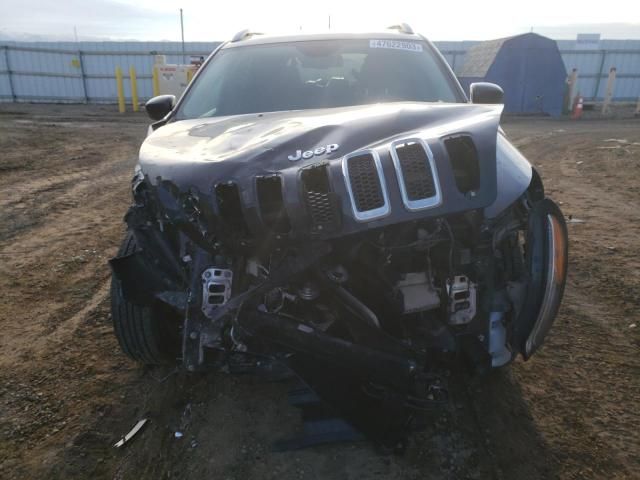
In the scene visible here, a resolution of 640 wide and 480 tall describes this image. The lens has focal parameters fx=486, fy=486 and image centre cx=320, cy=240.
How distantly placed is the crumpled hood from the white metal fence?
19.3 meters

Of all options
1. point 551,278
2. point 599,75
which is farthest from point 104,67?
point 551,278

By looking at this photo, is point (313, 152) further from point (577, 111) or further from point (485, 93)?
point (577, 111)

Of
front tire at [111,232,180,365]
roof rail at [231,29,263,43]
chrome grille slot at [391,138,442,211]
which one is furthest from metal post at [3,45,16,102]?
chrome grille slot at [391,138,442,211]

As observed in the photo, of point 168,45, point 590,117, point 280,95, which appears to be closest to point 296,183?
point 280,95

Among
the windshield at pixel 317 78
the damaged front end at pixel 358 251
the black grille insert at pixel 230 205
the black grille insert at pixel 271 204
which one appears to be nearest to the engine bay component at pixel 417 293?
the damaged front end at pixel 358 251

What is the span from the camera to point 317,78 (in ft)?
11.0

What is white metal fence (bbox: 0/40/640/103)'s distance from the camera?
766 inches

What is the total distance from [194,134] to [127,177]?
5.76m

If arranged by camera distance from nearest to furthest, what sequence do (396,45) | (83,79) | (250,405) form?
(250,405), (396,45), (83,79)

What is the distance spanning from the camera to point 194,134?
8.21 feet

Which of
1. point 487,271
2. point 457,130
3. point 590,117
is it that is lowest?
point 590,117

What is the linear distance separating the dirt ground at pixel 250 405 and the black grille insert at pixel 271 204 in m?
0.95

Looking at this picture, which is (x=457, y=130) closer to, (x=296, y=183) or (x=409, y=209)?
(x=409, y=209)

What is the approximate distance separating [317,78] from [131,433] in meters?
2.44
